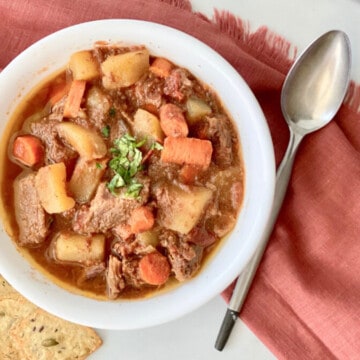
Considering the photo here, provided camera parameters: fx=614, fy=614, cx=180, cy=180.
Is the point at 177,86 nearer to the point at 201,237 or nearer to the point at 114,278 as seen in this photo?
the point at 201,237

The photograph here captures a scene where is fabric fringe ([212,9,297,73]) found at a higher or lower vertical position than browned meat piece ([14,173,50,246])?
higher

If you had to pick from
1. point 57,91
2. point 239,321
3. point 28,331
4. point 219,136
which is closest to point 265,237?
point 239,321

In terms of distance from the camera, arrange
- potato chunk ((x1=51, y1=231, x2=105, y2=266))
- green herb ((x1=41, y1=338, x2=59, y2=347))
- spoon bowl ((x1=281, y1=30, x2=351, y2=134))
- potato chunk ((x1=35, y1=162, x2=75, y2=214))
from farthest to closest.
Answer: green herb ((x1=41, y1=338, x2=59, y2=347)), spoon bowl ((x1=281, y1=30, x2=351, y2=134)), potato chunk ((x1=51, y1=231, x2=105, y2=266)), potato chunk ((x1=35, y1=162, x2=75, y2=214))

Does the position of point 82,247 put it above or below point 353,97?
below

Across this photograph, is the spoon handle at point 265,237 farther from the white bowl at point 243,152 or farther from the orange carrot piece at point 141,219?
the orange carrot piece at point 141,219

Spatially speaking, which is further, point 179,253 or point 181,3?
point 181,3

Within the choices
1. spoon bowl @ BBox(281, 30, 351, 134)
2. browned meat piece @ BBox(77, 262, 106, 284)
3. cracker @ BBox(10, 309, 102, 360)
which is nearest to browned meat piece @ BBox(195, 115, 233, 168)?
spoon bowl @ BBox(281, 30, 351, 134)

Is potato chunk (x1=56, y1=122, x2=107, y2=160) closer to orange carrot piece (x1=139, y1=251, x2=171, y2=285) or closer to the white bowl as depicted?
the white bowl

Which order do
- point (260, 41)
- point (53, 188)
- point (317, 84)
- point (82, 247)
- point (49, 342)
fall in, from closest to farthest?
point (53, 188), point (82, 247), point (317, 84), point (260, 41), point (49, 342)
